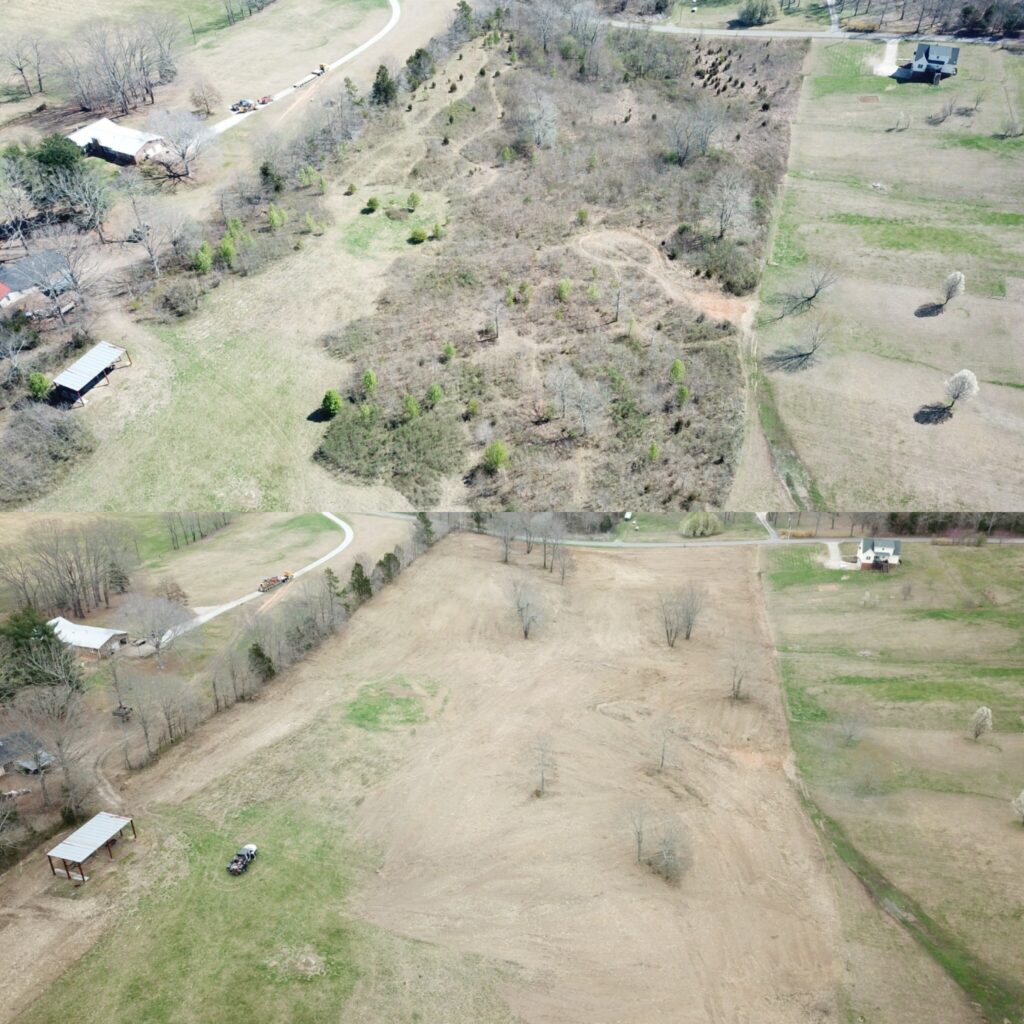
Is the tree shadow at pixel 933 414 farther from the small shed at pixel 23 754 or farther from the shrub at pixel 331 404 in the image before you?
the small shed at pixel 23 754

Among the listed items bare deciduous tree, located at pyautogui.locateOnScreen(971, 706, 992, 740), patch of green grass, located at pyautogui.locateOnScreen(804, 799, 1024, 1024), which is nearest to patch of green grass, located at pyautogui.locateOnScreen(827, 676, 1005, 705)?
bare deciduous tree, located at pyautogui.locateOnScreen(971, 706, 992, 740)

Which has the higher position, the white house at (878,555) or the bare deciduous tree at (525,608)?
the white house at (878,555)

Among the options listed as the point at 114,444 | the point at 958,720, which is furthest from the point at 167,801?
the point at 958,720

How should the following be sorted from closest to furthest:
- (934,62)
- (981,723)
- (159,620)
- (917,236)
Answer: (981,723), (159,620), (917,236), (934,62)

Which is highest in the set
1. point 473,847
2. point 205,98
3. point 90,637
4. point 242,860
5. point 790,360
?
point 205,98

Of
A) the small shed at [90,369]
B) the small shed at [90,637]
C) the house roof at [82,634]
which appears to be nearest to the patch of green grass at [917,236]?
the small shed at [90,369]

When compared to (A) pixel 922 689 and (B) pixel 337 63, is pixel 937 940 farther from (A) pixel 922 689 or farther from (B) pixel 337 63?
(B) pixel 337 63

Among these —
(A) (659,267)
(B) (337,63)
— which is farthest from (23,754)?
(B) (337,63)
